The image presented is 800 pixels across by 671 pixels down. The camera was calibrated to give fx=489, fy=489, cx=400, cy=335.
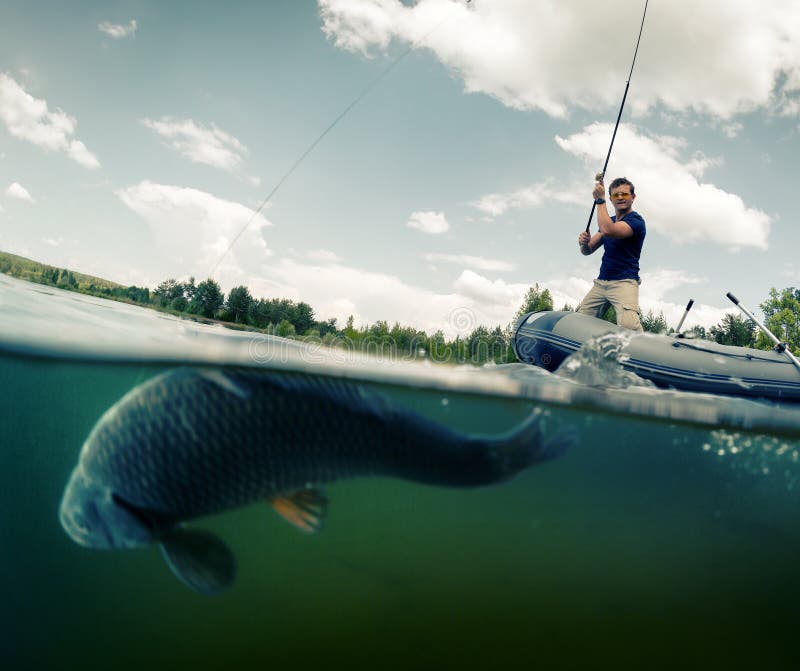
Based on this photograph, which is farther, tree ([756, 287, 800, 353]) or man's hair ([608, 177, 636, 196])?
tree ([756, 287, 800, 353])

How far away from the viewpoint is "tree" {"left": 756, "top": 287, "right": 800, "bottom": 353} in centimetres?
3725

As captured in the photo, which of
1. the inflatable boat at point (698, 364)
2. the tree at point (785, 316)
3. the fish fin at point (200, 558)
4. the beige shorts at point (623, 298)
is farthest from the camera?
the tree at point (785, 316)

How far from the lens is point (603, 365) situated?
16.0 feet

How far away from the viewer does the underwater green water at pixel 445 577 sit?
2527 mm

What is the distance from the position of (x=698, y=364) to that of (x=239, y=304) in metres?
5.12

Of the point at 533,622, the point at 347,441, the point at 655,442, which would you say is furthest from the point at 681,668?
the point at 347,441

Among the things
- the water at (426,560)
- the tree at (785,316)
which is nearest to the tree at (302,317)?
the water at (426,560)

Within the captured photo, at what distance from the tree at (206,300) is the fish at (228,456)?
3.02 metres

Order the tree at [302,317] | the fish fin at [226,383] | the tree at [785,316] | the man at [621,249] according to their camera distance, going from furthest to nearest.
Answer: the tree at [785,316] < the tree at [302,317] < the man at [621,249] < the fish fin at [226,383]

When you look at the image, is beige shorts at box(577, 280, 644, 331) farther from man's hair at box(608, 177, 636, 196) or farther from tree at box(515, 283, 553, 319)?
tree at box(515, 283, 553, 319)

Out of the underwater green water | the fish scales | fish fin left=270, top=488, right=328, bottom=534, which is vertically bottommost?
the underwater green water

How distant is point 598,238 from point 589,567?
161 inches

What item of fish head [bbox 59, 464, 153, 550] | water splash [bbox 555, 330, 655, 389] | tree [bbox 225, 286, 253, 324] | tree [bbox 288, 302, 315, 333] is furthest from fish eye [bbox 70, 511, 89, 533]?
tree [bbox 288, 302, 315, 333]

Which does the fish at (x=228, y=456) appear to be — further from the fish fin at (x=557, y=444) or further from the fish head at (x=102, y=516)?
the fish fin at (x=557, y=444)
